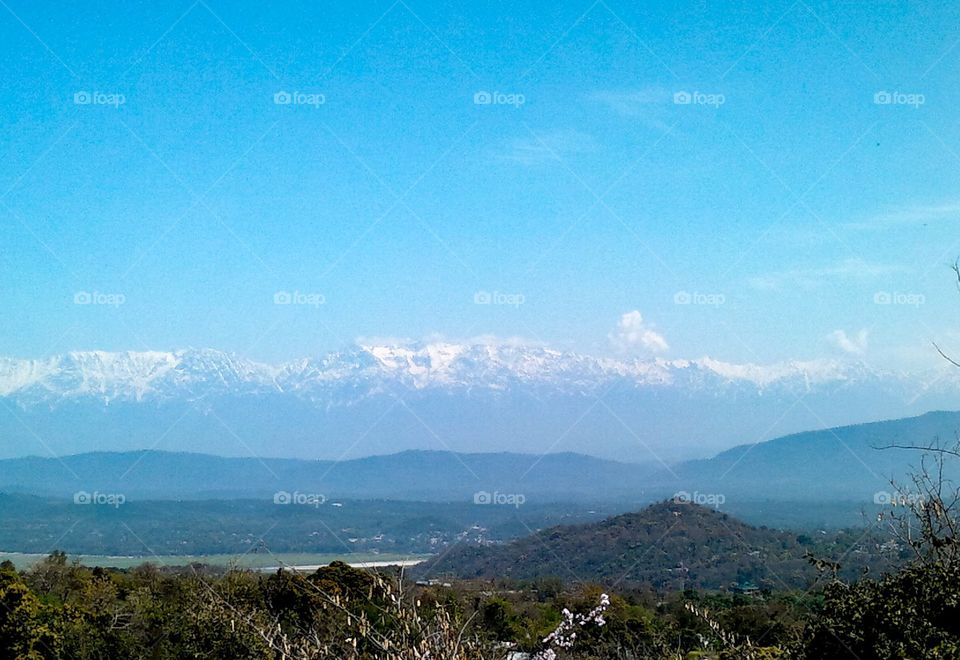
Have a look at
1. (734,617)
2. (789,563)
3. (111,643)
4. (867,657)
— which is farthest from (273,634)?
(789,563)

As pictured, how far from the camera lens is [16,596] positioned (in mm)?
19641

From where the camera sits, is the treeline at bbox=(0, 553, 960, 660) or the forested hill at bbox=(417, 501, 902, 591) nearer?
the treeline at bbox=(0, 553, 960, 660)

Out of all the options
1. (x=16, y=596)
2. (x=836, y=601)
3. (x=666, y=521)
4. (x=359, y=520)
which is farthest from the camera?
(x=359, y=520)

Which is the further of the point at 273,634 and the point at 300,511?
the point at 300,511

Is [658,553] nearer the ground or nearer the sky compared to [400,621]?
nearer the ground

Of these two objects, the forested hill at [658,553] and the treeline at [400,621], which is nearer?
the treeline at [400,621]

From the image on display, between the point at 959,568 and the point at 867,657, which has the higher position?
the point at 959,568

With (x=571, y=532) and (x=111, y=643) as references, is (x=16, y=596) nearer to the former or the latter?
(x=111, y=643)

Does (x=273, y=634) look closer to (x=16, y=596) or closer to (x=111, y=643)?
(x=16, y=596)

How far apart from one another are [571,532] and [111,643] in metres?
68.3

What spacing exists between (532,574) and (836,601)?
67.1 metres

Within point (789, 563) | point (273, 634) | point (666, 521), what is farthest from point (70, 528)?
point (273, 634)

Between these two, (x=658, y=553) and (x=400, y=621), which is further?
(x=658, y=553)

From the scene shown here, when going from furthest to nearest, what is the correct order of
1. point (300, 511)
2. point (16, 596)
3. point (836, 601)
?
1. point (300, 511)
2. point (16, 596)
3. point (836, 601)
